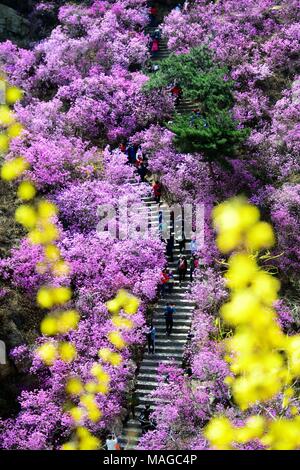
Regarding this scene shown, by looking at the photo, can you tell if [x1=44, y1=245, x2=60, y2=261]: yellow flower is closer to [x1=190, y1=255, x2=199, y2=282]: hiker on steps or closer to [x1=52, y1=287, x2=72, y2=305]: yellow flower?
[x1=52, y1=287, x2=72, y2=305]: yellow flower

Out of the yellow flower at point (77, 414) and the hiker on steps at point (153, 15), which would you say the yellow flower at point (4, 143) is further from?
the hiker on steps at point (153, 15)

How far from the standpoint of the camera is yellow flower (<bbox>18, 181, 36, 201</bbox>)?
99.7 feet

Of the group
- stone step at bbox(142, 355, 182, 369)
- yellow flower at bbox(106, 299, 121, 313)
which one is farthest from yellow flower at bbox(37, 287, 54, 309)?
stone step at bbox(142, 355, 182, 369)

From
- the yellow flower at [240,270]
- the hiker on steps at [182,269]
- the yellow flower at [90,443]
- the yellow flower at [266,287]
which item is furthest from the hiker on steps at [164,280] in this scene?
the yellow flower at [90,443]

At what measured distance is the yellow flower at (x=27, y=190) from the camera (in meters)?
30.4

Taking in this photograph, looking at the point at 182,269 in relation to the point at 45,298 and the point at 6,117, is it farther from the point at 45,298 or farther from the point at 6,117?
the point at 6,117

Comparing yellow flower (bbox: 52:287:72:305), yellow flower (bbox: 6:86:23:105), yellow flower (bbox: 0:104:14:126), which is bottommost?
yellow flower (bbox: 52:287:72:305)

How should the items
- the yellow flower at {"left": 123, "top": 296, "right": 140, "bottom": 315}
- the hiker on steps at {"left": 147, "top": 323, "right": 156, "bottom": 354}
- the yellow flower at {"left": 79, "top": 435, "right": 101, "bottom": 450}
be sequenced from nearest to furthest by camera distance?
the yellow flower at {"left": 79, "top": 435, "right": 101, "bottom": 450} → the hiker on steps at {"left": 147, "top": 323, "right": 156, "bottom": 354} → the yellow flower at {"left": 123, "top": 296, "right": 140, "bottom": 315}

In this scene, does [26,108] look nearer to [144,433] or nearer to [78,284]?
[78,284]

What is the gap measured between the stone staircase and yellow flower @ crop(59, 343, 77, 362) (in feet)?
8.99

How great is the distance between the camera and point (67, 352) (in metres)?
25.4

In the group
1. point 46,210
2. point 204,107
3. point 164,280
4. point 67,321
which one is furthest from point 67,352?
Result: point 204,107
